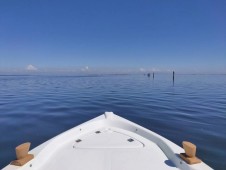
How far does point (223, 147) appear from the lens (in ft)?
18.7

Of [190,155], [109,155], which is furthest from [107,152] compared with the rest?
[190,155]

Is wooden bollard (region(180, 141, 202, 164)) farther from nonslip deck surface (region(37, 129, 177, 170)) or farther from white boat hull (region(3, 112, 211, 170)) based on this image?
nonslip deck surface (region(37, 129, 177, 170))

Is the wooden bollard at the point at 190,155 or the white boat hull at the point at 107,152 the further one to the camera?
the white boat hull at the point at 107,152

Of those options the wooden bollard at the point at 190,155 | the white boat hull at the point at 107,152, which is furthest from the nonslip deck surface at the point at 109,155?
the wooden bollard at the point at 190,155

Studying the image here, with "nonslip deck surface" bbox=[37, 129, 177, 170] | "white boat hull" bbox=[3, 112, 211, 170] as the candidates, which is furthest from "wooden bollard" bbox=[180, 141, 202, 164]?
"nonslip deck surface" bbox=[37, 129, 177, 170]

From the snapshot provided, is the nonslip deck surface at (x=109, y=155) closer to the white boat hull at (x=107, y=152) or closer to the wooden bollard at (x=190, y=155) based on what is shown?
the white boat hull at (x=107, y=152)

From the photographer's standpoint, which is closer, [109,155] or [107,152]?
[109,155]

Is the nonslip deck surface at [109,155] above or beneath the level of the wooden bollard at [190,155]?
beneath

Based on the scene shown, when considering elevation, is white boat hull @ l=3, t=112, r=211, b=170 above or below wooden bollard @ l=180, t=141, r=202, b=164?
below

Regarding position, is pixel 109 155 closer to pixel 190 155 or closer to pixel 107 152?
pixel 107 152

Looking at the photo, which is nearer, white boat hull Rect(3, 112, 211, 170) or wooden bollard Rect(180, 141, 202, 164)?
wooden bollard Rect(180, 141, 202, 164)

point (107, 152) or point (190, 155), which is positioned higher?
point (190, 155)

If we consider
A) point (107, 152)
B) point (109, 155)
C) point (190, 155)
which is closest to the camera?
point (190, 155)

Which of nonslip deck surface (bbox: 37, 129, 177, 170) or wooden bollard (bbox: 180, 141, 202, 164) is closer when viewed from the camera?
wooden bollard (bbox: 180, 141, 202, 164)
